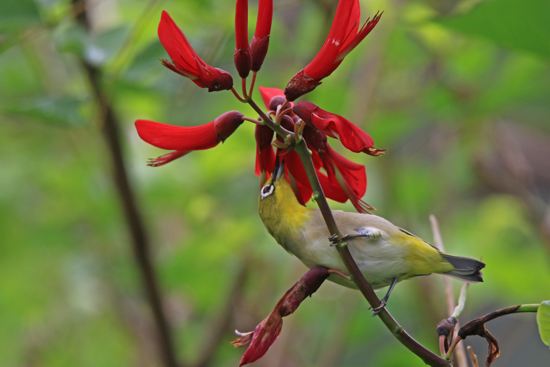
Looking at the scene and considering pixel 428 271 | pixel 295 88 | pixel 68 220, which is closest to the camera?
pixel 295 88

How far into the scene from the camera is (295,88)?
809 millimetres

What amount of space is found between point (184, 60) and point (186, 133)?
0.38ft

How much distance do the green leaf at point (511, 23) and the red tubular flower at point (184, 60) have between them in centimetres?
60

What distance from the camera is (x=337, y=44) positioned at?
2.56 feet

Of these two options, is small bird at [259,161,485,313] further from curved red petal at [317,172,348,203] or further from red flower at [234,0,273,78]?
red flower at [234,0,273,78]

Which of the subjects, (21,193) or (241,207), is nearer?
(241,207)

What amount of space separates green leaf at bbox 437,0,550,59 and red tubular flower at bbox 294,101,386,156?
20.5 inches

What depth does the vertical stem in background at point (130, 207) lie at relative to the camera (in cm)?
151

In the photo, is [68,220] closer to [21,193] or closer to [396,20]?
[21,193]

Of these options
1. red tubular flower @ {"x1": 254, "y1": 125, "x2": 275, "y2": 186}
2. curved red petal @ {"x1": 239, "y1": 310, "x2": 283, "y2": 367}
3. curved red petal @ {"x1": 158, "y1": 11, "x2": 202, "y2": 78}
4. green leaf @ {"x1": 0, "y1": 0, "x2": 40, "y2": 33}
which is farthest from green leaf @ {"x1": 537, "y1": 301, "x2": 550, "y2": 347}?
green leaf @ {"x1": 0, "y1": 0, "x2": 40, "y2": 33}

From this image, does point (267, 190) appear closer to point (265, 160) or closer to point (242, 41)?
point (265, 160)

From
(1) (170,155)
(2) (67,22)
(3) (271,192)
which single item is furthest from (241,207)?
(1) (170,155)

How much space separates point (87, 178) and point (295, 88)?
1.85 meters

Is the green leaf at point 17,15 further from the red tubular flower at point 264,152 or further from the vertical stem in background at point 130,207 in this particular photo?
the red tubular flower at point 264,152
